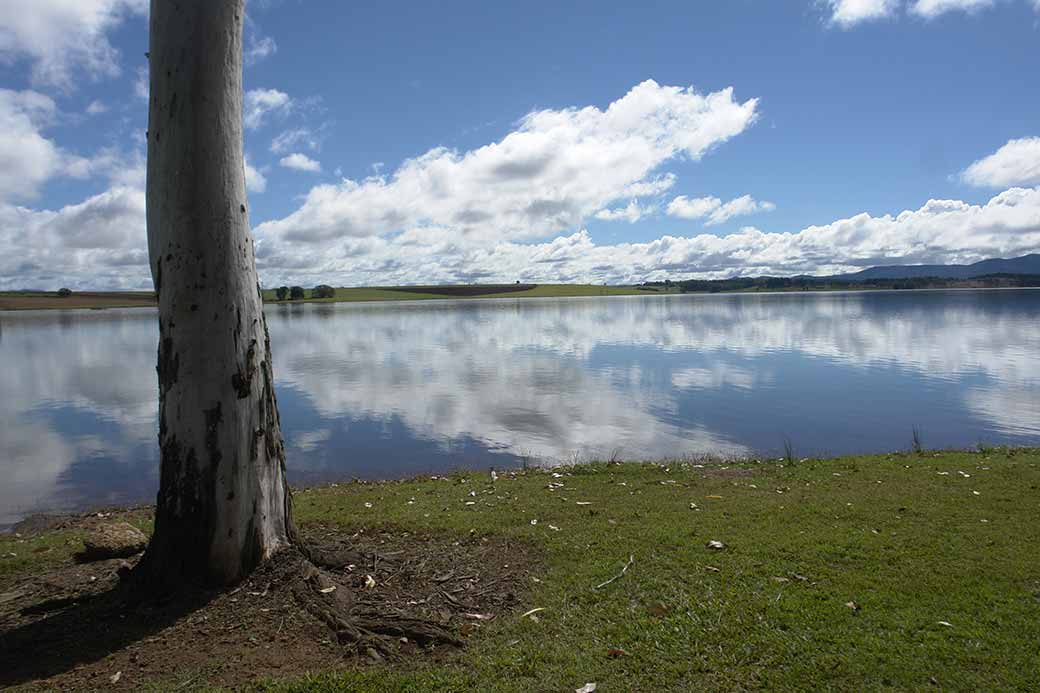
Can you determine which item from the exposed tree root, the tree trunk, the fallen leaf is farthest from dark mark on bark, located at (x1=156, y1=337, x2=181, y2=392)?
the fallen leaf

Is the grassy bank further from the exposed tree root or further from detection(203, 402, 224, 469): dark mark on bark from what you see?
detection(203, 402, 224, 469): dark mark on bark

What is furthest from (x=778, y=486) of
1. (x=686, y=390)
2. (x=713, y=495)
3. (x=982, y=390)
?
(x=982, y=390)

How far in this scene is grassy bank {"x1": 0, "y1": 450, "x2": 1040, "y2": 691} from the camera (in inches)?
200

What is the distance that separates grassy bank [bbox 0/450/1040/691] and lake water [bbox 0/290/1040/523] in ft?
20.9

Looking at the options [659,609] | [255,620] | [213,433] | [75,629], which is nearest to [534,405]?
[659,609]

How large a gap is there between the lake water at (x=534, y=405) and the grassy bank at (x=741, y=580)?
6368 mm

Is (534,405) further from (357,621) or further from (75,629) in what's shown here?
(75,629)

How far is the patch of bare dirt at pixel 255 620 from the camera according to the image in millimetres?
5340

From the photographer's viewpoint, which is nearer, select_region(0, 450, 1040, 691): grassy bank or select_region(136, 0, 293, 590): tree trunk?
select_region(0, 450, 1040, 691): grassy bank

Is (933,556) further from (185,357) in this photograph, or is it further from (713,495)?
(185,357)

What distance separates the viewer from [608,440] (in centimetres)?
1922

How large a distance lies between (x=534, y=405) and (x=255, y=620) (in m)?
19.2

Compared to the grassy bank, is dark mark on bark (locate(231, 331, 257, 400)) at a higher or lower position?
higher

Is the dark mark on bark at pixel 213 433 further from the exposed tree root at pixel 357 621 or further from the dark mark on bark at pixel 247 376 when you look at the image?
the exposed tree root at pixel 357 621
